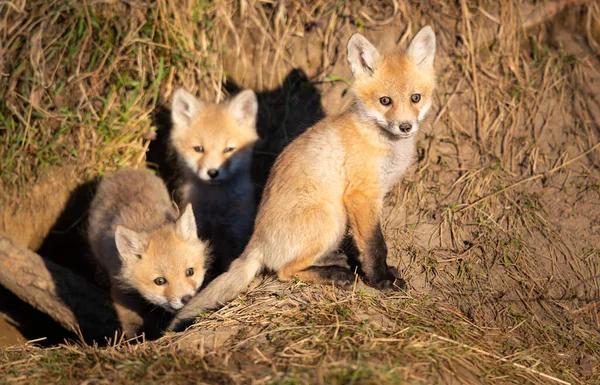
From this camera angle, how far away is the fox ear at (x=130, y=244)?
12.5 ft

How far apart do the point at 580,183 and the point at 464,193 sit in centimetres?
85

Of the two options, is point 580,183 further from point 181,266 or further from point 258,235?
point 181,266

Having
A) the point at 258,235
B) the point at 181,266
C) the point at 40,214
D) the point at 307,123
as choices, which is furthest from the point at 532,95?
the point at 40,214

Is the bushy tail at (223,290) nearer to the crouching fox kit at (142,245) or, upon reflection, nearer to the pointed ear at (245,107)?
the crouching fox kit at (142,245)

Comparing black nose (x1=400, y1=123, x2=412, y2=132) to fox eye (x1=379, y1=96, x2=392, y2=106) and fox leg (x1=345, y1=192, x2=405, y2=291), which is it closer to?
fox eye (x1=379, y1=96, x2=392, y2=106)

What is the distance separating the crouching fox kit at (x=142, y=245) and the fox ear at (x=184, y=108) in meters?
0.56

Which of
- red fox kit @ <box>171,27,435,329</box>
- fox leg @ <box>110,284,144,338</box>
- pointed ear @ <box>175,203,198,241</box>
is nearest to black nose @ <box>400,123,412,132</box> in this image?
red fox kit @ <box>171,27,435,329</box>

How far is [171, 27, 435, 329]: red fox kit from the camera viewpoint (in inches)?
140

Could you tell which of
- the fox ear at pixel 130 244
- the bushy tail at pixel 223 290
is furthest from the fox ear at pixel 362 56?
the fox ear at pixel 130 244

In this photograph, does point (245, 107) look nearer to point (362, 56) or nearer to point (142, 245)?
point (362, 56)

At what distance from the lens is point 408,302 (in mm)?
3416

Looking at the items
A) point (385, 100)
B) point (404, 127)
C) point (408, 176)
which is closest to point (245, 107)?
point (408, 176)

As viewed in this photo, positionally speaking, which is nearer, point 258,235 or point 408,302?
point 408,302

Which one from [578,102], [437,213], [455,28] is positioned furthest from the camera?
[455,28]
